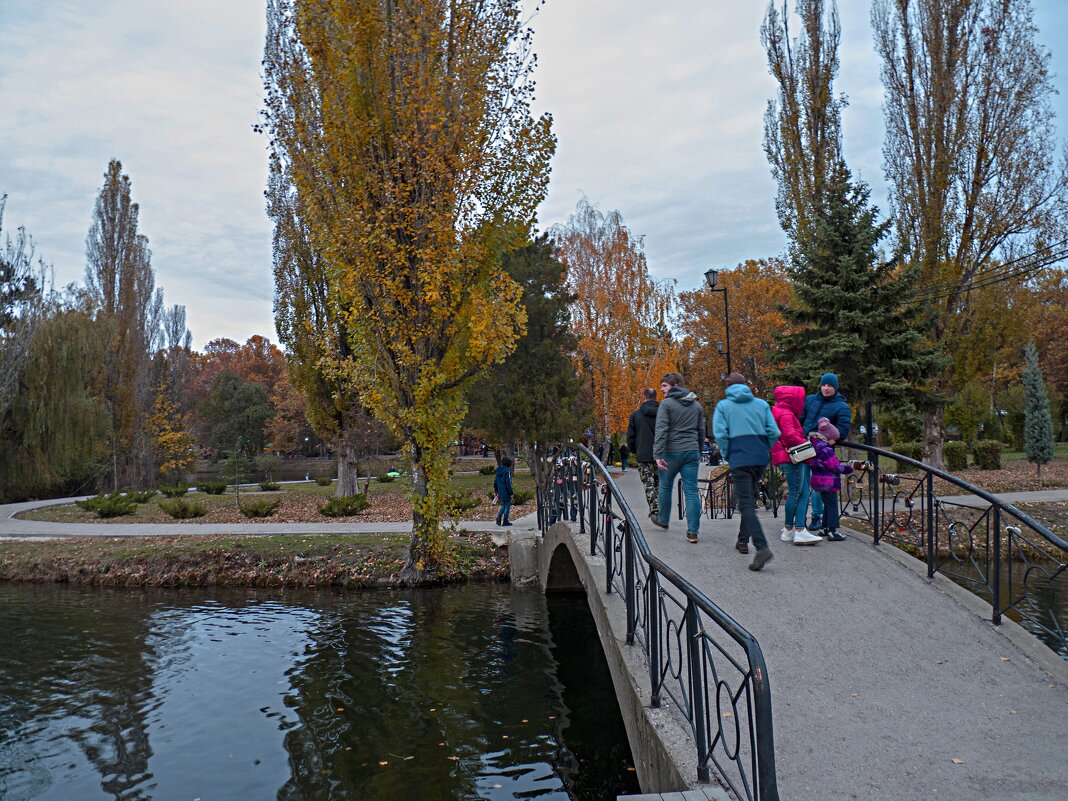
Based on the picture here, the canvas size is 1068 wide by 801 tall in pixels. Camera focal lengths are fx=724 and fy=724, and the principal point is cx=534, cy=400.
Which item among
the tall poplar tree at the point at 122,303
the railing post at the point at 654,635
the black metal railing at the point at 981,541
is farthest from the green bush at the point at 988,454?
the tall poplar tree at the point at 122,303

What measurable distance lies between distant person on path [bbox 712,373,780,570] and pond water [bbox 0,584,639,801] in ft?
8.30

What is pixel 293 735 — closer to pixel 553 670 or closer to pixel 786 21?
pixel 553 670

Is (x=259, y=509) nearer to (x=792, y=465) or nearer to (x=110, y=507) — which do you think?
(x=110, y=507)

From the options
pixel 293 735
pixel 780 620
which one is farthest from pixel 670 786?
pixel 293 735

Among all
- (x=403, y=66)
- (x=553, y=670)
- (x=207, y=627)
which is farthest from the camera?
(x=403, y=66)

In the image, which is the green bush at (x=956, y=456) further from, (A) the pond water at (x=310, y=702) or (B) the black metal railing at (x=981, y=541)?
(A) the pond water at (x=310, y=702)

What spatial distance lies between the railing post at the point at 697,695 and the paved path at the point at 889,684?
387mm

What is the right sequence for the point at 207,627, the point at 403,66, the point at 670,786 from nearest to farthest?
1. the point at 670,786
2. the point at 207,627
3. the point at 403,66

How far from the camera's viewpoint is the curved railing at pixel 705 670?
3.09 m

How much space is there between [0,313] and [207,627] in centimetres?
2075

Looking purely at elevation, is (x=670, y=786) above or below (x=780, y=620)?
below

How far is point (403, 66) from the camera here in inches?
476

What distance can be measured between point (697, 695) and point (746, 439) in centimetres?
359

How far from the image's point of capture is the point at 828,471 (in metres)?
7.86
